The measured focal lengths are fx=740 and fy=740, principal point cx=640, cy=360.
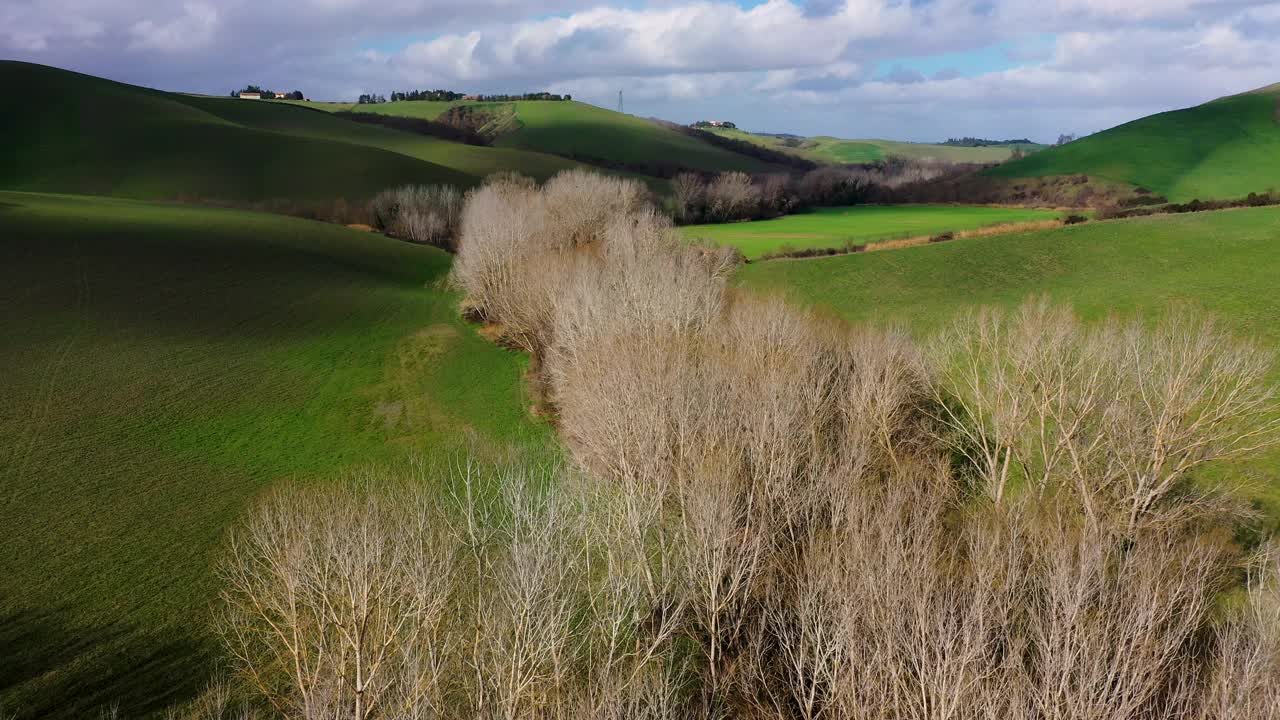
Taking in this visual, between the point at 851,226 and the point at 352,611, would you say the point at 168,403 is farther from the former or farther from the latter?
the point at 851,226

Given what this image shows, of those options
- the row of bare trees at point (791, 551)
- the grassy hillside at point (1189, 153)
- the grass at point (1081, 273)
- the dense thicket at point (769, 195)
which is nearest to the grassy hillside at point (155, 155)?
the dense thicket at point (769, 195)

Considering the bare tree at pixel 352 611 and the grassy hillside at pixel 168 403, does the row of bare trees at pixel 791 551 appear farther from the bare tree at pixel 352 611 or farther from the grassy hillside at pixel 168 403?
the grassy hillside at pixel 168 403

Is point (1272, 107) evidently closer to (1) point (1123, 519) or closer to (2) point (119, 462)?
(1) point (1123, 519)

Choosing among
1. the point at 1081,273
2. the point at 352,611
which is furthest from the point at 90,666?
the point at 1081,273

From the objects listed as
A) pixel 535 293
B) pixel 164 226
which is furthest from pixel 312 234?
pixel 535 293

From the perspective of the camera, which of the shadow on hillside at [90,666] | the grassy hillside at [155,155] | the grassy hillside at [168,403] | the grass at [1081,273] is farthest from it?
the grassy hillside at [155,155]

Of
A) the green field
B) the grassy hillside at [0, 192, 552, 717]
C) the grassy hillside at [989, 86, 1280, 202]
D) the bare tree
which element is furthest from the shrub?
the grassy hillside at [989, 86, 1280, 202]
